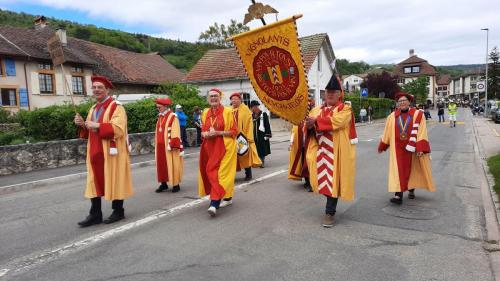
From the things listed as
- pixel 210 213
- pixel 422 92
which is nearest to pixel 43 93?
pixel 210 213

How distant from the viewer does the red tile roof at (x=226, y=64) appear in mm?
26875

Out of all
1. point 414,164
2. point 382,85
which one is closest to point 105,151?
point 414,164

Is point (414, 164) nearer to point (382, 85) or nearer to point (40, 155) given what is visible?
point (40, 155)

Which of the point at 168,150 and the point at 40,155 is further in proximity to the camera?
Result: the point at 40,155

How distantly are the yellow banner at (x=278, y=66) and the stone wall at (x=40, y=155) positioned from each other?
794cm

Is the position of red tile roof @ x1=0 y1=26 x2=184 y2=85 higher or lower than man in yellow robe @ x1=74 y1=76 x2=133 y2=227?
higher

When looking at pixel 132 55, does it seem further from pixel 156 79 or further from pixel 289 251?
pixel 289 251

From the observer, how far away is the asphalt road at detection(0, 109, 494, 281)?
13.0 ft

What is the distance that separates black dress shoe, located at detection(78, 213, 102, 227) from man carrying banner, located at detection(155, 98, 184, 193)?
2129mm

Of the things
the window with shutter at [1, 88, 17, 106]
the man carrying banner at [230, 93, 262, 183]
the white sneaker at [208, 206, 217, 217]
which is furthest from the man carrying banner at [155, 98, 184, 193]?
the window with shutter at [1, 88, 17, 106]

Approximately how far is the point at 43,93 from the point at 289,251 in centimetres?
2885

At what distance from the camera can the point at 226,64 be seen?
28.1 meters

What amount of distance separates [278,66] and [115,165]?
8.30 feet

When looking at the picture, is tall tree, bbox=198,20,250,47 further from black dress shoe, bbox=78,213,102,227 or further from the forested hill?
black dress shoe, bbox=78,213,102,227
